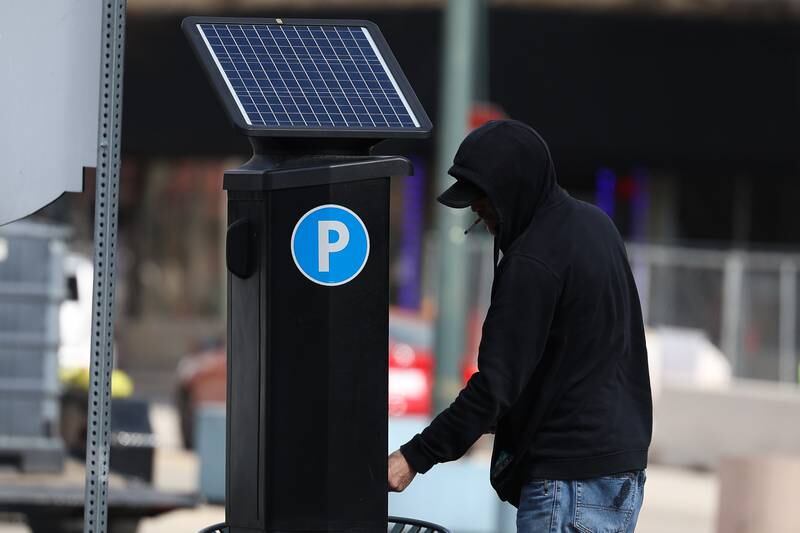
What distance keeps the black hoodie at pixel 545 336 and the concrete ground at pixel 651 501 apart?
4.81 meters

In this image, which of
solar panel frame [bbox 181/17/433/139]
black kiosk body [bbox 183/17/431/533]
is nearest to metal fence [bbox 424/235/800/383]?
solar panel frame [bbox 181/17/433/139]

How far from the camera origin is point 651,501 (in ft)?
39.5

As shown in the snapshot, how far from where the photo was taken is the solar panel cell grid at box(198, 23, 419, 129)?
3.88 metres

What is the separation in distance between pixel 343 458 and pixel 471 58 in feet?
24.6

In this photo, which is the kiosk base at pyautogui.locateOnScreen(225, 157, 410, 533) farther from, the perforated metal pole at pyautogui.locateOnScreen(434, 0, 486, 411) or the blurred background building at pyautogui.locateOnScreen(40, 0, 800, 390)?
the blurred background building at pyautogui.locateOnScreen(40, 0, 800, 390)

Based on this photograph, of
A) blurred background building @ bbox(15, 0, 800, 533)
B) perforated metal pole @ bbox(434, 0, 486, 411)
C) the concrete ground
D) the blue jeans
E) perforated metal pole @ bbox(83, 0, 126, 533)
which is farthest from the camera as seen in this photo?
blurred background building @ bbox(15, 0, 800, 533)

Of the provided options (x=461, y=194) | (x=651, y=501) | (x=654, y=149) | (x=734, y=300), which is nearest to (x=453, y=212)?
(x=651, y=501)

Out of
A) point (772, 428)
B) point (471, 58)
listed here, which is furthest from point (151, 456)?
point (772, 428)

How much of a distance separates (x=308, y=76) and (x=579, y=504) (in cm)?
134

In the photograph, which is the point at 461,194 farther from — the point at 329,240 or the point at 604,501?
the point at 604,501

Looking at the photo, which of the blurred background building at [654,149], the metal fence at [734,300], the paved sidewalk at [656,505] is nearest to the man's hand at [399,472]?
the paved sidewalk at [656,505]

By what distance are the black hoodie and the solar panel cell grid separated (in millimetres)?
287

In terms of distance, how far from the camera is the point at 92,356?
4.10 metres

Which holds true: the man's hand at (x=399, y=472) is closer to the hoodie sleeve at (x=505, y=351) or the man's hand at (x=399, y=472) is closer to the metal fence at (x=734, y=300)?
the hoodie sleeve at (x=505, y=351)
